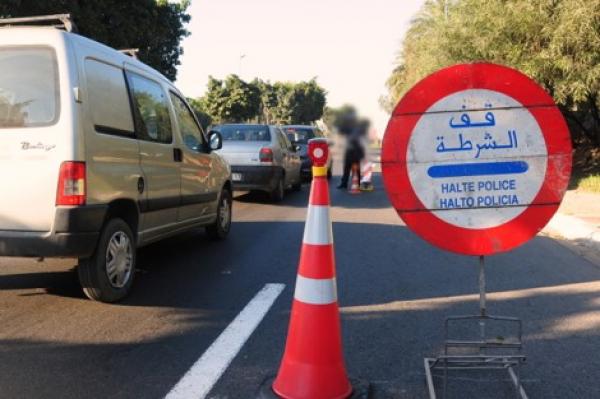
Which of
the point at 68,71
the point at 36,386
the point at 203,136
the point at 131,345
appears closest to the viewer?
the point at 36,386

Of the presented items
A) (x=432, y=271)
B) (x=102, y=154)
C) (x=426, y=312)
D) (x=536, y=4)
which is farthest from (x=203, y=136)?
(x=536, y=4)

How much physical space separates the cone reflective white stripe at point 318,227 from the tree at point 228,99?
5149 centimetres

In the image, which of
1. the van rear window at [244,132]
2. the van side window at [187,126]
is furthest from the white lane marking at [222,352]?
the van rear window at [244,132]

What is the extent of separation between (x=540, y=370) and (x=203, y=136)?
16.2 ft

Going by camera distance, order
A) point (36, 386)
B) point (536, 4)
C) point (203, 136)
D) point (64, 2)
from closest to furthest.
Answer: point (36, 386), point (203, 136), point (536, 4), point (64, 2)

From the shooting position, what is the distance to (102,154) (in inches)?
192

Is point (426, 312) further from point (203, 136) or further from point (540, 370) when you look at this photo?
point (203, 136)

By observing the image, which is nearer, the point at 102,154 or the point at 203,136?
the point at 102,154

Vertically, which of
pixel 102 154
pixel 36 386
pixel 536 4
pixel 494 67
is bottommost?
pixel 36 386

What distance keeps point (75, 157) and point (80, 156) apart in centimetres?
4

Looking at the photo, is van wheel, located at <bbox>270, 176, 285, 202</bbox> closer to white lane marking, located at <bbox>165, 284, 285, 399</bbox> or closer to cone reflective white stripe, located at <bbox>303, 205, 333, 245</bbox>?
white lane marking, located at <bbox>165, 284, 285, 399</bbox>

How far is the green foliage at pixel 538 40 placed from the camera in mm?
13758

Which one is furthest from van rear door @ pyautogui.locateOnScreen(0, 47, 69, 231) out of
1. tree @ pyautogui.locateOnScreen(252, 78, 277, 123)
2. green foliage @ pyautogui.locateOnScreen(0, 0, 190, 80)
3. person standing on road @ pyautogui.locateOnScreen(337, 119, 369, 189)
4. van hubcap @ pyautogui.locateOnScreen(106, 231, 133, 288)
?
tree @ pyautogui.locateOnScreen(252, 78, 277, 123)

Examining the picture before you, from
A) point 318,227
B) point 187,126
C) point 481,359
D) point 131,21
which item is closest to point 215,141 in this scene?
point 187,126
